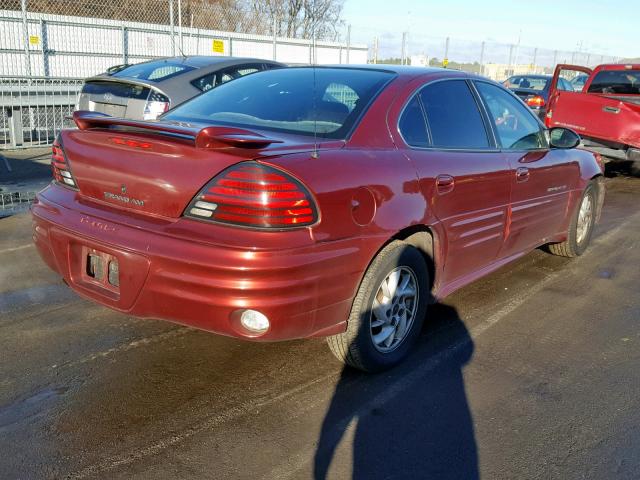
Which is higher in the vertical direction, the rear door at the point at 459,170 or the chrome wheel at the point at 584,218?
the rear door at the point at 459,170

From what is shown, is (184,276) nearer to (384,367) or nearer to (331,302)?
(331,302)

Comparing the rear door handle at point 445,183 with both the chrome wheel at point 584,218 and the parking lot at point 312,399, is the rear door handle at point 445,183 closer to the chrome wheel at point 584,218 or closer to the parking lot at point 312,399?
the parking lot at point 312,399

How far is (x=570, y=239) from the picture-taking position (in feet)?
18.4

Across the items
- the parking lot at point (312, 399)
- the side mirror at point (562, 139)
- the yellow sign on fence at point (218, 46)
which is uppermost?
the yellow sign on fence at point (218, 46)

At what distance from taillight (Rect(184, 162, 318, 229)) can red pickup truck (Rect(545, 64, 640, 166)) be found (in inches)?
333

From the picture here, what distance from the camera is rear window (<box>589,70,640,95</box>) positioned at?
10812 mm

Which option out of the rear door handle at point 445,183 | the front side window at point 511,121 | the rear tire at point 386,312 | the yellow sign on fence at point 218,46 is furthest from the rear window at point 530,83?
the rear tire at point 386,312

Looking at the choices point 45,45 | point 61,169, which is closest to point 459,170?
point 61,169

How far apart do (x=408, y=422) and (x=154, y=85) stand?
Result: 605cm

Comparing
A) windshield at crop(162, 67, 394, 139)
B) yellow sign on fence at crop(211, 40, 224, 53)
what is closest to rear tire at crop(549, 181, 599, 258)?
windshield at crop(162, 67, 394, 139)

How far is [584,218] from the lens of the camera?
582cm

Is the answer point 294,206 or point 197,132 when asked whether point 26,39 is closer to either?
point 197,132

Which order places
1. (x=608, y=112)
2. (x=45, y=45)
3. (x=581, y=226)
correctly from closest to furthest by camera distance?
(x=581, y=226)
(x=608, y=112)
(x=45, y=45)

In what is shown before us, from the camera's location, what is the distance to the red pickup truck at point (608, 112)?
9.63 metres
